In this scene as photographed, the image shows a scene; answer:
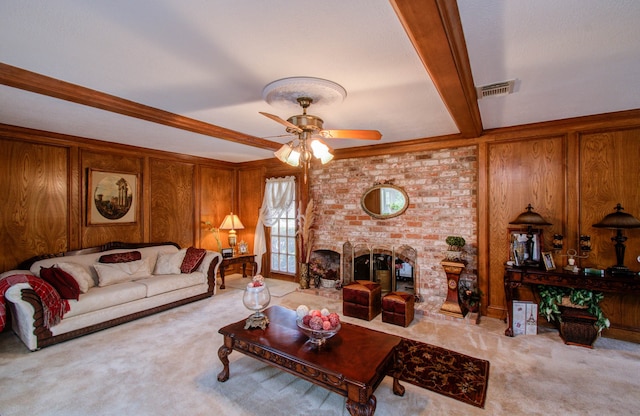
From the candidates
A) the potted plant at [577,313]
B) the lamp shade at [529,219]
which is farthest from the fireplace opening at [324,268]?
the potted plant at [577,313]

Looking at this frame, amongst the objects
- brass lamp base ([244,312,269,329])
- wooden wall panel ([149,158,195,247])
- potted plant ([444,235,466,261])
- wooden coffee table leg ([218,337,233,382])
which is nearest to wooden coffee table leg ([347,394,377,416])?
brass lamp base ([244,312,269,329])

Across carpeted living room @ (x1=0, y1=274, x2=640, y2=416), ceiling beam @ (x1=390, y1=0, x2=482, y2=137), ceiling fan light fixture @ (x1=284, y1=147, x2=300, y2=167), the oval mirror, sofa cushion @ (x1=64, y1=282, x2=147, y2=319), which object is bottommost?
carpeted living room @ (x1=0, y1=274, x2=640, y2=416)

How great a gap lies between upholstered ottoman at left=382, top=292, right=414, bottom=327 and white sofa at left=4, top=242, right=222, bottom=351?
9.08 ft

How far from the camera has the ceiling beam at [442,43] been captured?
4.50 ft

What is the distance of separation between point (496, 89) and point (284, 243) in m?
4.43

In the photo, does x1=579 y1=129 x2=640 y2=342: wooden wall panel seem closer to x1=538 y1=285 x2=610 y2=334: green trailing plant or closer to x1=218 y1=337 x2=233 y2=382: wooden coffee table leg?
x1=538 y1=285 x2=610 y2=334: green trailing plant

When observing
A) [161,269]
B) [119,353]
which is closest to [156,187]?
[161,269]

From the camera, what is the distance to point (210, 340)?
3244 millimetres

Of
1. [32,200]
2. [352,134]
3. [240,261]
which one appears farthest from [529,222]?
[32,200]

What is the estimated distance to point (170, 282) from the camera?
13.8ft

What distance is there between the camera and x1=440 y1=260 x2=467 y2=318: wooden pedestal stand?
3807mm

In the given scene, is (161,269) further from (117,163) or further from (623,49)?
(623,49)

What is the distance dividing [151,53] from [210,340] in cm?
277

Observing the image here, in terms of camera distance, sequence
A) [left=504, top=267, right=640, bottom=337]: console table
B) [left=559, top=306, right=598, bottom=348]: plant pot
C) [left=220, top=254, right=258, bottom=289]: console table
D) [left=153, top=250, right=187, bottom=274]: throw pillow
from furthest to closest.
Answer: [left=220, top=254, right=258, bottom=289]: console table → [left=153, top=250, right=187, bottom=274]: throw pillow → [left=559, top=306, right=598, bottom=348]: plant pot → [left=504, top=267, right=640, bottom=337]: console table
